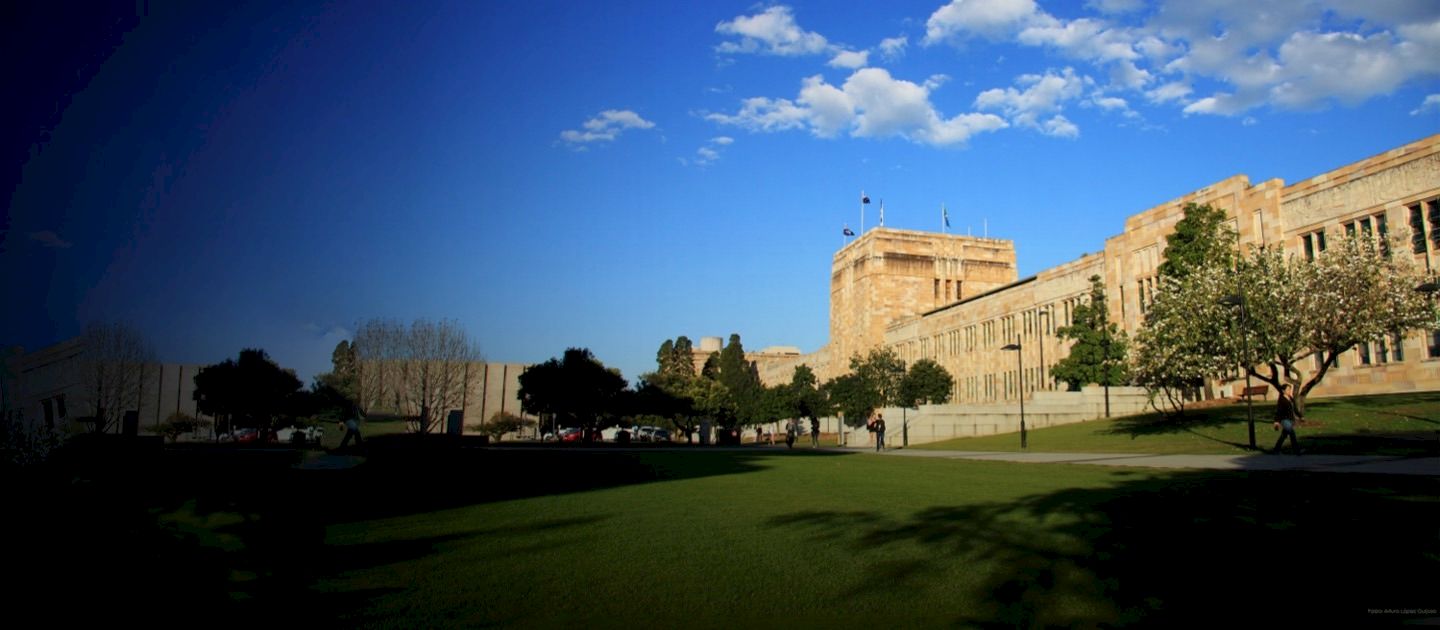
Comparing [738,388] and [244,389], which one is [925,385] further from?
[244,389]

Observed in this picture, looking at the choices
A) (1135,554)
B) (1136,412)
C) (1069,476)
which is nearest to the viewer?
(1135,554)

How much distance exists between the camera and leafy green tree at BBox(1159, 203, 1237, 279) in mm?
40250

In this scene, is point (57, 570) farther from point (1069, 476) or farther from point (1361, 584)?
point (1069, 476)

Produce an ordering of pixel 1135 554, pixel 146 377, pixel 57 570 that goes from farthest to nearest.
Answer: pixel 146 377 < pixel 1135 554 < pixel 57 570

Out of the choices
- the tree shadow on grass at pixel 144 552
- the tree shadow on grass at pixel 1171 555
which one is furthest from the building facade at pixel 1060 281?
the tree shadow on grass at pixel 144 552

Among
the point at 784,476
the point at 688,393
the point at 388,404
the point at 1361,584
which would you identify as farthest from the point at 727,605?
the point at 688,393

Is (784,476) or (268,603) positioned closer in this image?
(268,603)

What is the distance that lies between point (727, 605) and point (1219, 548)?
4791 millimetres

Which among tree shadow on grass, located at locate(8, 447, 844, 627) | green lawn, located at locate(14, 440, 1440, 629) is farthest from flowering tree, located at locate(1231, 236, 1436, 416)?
tree shadow on grass, located at locate(8, 447, 844, 627)

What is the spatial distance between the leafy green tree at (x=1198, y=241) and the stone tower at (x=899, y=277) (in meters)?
51.2

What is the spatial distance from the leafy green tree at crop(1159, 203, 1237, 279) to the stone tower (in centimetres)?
5123

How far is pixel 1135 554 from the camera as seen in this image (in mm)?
7285

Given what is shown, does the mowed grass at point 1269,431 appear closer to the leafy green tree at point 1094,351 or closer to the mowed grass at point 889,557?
the leafy green tree at point 1094,351

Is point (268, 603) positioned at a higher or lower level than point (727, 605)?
higher
